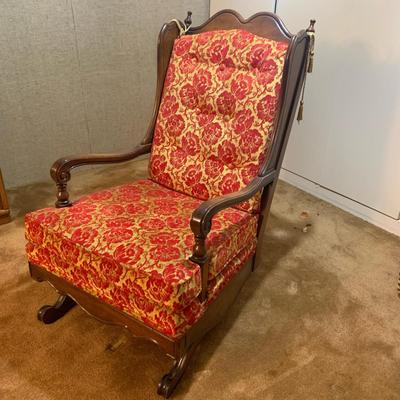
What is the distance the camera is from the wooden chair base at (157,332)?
4.27 feet

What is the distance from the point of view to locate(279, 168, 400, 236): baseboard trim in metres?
2.34

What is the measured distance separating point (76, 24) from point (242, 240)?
187 cm

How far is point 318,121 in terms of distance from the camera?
102 inches

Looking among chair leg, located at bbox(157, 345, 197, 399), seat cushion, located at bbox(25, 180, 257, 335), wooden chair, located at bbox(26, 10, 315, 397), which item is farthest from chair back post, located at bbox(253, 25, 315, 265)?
chair leg, located at bbox(157, 345, 197, 399)

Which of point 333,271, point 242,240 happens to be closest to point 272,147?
point 242,240

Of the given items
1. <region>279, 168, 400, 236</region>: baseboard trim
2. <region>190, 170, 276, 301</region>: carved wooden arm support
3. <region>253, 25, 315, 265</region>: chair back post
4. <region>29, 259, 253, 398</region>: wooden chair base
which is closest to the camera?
<region>190, 170, 276, 301</region>: carved wooden arm support

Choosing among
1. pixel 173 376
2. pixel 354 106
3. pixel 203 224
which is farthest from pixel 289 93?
pixel 173 376

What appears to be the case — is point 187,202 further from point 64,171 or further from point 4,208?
point 4,208

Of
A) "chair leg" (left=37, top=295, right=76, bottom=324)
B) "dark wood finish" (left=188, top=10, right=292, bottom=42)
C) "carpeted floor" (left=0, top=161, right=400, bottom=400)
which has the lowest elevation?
"carpeted floor" (left=0, top=161, right=400, bottom=400)

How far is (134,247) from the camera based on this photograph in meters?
1.30

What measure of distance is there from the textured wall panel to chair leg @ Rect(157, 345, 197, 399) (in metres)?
1.87

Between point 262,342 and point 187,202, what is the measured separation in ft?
2.03

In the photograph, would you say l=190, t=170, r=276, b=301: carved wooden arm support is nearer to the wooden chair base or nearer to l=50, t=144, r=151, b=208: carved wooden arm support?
the wooden chair base

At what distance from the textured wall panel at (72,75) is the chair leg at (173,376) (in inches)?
73.4
